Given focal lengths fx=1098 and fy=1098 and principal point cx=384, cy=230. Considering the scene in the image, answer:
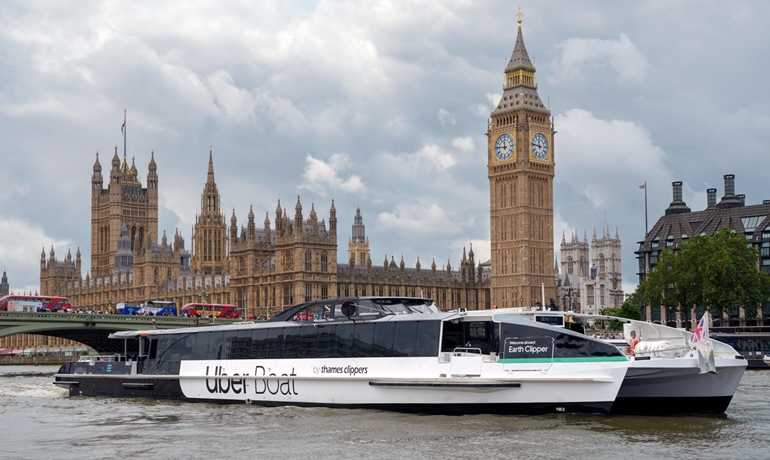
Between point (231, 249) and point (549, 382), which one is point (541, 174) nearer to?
point (231, 249)

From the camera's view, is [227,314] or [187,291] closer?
[227,314]

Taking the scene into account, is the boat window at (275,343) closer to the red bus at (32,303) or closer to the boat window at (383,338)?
the boat window at (383,338)

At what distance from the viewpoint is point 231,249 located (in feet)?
396

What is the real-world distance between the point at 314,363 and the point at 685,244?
68.7 m

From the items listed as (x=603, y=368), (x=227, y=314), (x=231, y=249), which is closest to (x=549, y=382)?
(x=603, y=368)

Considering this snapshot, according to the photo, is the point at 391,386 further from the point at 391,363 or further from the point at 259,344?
the point at 259,344

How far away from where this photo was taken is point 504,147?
125m

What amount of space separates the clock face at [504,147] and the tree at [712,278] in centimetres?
3146

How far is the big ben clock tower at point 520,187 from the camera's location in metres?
123

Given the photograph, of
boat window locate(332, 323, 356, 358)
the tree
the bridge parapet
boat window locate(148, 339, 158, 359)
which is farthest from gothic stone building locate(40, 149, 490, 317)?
boat window locate(332, 323, 356, 358)

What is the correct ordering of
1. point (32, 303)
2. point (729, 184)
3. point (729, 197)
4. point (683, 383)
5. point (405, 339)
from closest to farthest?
1. point (683, 383)
2. point (405, 339)
3. point (32, 303)
4. point (729, 197)
5. point (729, 184)

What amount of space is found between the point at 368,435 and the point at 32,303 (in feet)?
273

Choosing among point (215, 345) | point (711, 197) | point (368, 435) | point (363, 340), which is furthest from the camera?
point (711, 197)

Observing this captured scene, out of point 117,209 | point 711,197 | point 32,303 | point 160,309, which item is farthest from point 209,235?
point 711,197
